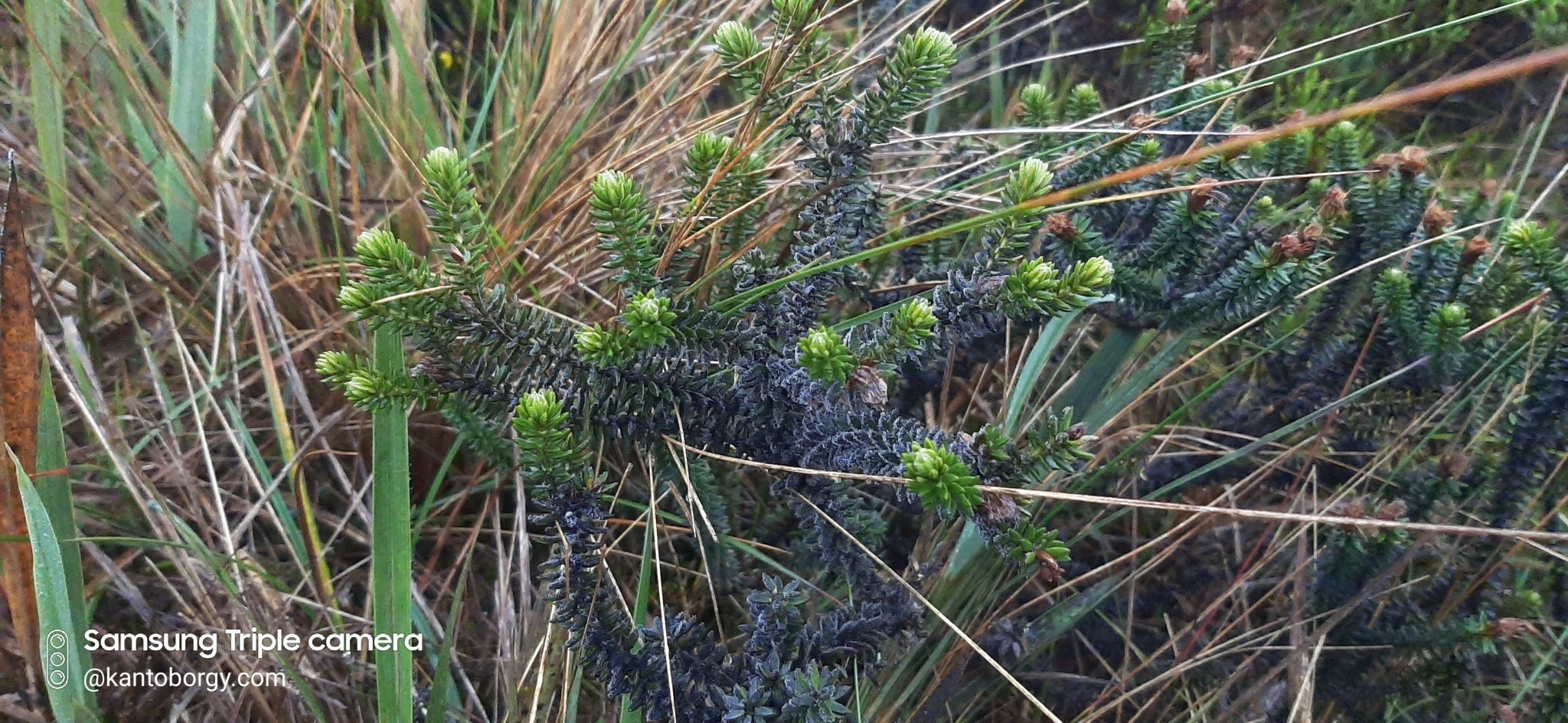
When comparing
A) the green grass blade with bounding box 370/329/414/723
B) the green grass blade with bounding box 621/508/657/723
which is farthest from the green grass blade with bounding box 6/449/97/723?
the green grass blade with bounding box 621/508/657/723

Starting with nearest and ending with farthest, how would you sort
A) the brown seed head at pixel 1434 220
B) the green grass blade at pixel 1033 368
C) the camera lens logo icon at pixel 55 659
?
the camera lens logo icon at pixel 55 659 < the brown seed head at pixel 1434 220 < the green grass blade at pixel 1033 368

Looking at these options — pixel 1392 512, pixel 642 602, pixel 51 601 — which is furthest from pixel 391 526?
pixel 1392 512

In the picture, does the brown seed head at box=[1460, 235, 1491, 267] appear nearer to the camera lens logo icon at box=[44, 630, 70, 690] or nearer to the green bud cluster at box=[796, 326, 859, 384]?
the green bud cluster at box=[796, 326, 859, 384]

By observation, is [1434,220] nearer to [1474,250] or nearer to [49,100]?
[1474,250]

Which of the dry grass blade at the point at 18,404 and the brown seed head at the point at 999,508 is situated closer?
the brown seed head at the point at 999,508

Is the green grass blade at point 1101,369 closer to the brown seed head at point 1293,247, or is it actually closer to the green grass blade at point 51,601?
the brown seed head at point 1293,247

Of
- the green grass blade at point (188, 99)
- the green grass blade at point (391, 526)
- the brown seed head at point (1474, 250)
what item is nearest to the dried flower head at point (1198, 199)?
the brown seed head at point (1474, 250)
